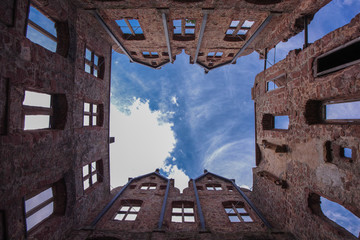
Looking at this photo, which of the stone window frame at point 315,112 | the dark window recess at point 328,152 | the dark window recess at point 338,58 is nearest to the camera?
the dark window recess at point 338,58

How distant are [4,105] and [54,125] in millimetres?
2315

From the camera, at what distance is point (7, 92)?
15.7ft

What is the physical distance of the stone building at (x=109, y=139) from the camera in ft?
16.3

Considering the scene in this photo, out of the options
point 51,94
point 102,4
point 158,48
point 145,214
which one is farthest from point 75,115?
point 158,48

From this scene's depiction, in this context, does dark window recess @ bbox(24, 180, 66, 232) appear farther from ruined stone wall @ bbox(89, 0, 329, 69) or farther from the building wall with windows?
ruined stone wall @ bbox(89, 0, 329, 69)

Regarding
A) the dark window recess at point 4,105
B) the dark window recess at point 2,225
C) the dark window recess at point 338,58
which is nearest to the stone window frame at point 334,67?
the dark window recess at point 338,58

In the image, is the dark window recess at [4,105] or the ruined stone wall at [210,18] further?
the ruined stone wall at [210,18]

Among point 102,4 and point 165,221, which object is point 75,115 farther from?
point 165,221

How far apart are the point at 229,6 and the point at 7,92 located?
9.01 m

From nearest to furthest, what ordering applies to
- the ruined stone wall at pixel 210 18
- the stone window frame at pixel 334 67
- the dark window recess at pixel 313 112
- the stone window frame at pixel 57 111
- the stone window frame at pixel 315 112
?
the stone window frame at pixel 334 67, the stone window frame at pixel 315 112, the dark window recess at pixel 313 112, the stone window frame at pixel 57 111, the ruined stone wall at pixel 210 18

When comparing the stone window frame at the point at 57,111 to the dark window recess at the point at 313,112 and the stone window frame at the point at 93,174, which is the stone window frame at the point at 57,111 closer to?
the stone window frame at the point at 93,174

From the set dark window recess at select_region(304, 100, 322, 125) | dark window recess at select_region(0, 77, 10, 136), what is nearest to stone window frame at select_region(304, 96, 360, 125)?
dark window recess at select_region(304, 100, 322, 125)

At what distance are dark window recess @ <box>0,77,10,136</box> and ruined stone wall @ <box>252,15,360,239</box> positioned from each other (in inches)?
380

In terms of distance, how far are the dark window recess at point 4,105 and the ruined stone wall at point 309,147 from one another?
31.6 feet
